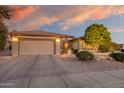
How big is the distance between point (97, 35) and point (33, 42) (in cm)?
617

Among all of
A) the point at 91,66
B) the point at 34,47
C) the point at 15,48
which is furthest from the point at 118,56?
the point at 15,48

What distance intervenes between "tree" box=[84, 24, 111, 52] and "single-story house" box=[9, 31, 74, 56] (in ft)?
10.1

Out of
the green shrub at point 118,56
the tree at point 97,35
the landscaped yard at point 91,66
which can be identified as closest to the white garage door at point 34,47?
the tree at point 97,35

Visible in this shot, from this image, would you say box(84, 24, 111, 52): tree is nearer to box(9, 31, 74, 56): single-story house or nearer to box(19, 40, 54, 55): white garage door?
box(9, 31, 74, 56): single-story house

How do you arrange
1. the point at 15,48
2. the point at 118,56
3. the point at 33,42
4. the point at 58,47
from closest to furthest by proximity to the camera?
the point at 118,56 < the point at 33,42 < the point at 15,48 < the point at 58,47

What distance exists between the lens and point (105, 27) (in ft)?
60.7

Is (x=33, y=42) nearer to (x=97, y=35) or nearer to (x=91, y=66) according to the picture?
(x=97, y=35)

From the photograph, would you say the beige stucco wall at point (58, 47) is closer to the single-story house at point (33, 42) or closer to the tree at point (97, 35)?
the single-story house at point (33, 42)

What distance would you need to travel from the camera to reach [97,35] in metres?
19.2

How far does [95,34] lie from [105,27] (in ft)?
3.30

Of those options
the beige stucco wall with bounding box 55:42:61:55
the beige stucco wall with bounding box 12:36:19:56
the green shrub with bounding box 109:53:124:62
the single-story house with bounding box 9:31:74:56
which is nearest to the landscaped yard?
the green shrub with bounding box 109:53:124:62

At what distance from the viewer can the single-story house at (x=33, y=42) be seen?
72.3ft
